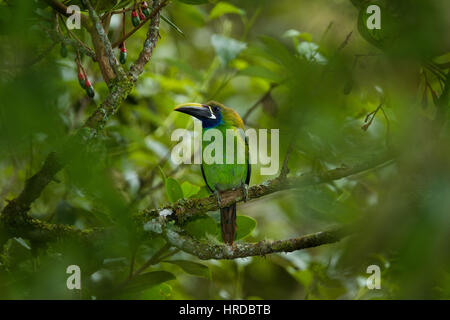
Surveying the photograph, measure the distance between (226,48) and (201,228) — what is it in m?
1.37

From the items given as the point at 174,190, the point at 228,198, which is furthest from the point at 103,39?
the point at 228,198

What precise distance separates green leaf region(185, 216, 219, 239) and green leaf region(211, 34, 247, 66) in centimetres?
119

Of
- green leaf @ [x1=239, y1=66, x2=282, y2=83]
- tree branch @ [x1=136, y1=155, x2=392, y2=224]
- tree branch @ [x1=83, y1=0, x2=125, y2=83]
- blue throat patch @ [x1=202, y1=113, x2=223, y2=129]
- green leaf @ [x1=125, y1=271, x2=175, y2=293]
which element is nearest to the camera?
tree branch @ [x1=83, y1=0, x2=125, y2=83]

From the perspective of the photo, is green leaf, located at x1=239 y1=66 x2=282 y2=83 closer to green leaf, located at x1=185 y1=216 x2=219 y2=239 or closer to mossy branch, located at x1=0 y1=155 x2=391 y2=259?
mossy branch, located at x1=0 y1=155 x2=391 y2=259

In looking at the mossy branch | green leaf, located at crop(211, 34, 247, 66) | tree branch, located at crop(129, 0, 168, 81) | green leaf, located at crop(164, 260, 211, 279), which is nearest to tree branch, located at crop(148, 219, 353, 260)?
the mossy branch

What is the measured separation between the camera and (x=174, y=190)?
2.47 meters

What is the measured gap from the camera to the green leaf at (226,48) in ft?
10.5

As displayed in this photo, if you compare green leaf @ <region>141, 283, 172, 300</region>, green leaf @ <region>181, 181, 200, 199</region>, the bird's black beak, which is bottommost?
green leaf @ <region>141, 283, 172, 300</region>

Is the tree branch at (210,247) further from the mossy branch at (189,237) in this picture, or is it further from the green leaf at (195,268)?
the green leaf at (195,268)

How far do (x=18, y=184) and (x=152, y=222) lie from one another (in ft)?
5.30

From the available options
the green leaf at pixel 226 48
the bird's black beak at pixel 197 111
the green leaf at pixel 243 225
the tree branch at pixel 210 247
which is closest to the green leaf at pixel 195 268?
the tree branch at pixel 210 247

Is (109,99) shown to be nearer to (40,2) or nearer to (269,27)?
(40,2)

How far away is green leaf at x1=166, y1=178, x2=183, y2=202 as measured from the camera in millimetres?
2438
